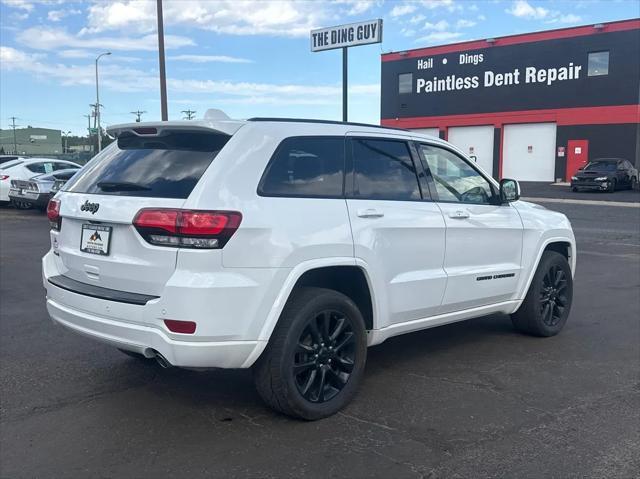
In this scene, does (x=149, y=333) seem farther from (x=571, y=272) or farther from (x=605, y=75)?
(x=605, y=75)

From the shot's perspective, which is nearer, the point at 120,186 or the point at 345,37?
the point at 120,186

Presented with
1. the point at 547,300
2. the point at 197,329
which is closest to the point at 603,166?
the point at 547,300

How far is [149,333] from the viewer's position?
3771mm

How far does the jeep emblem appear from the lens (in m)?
4.10

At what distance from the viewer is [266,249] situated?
12.5 ft

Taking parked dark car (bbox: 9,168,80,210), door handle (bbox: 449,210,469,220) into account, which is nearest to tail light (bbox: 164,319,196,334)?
door handle (bbox: 449,210,469,220)

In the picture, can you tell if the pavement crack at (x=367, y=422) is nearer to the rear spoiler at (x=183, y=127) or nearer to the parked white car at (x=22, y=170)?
the rear spoiler at (x=183, y=127)

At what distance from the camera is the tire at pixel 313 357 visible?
13.0 ft

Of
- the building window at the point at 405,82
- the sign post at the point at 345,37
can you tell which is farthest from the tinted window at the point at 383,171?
the building window at the point at 405,82

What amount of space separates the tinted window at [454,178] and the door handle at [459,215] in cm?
12

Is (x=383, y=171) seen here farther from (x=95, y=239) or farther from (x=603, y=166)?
(x=603, y=166)

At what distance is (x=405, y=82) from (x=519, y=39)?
827cm

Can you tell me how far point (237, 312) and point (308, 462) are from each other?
922 millimetres

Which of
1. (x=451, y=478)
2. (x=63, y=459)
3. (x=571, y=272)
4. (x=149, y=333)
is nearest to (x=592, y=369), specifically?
(x=571, y=272)
